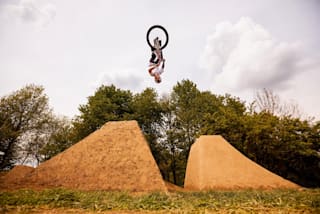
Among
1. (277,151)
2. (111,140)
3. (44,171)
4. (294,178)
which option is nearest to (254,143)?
(277,151)

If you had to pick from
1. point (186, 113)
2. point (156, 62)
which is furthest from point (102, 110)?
point (156, 62)

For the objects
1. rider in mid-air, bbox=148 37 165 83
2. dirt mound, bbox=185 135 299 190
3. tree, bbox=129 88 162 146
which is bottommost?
dirt mound, bbox=185 135 299 190

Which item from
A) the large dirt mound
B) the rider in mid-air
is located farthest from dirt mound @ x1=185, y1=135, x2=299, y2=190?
the rider in mid-air

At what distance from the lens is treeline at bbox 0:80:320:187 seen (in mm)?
20109

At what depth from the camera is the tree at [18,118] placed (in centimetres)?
2242

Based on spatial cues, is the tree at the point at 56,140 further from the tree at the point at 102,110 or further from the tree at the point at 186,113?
the tree at the point at 186,113

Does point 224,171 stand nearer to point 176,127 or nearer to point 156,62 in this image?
point 156,62

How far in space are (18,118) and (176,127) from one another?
15951 millimetres

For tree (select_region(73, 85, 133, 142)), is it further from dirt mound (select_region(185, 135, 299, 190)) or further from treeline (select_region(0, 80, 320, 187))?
dirt mound (select_region(185, 135, 299, 190))

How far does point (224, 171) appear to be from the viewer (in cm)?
1342

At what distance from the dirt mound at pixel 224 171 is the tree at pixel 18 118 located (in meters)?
16.7

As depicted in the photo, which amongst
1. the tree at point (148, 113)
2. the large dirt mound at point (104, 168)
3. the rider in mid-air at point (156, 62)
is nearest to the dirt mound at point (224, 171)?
the large dirt mound at point (104, 168)

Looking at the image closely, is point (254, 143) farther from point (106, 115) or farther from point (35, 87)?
point (35, 87)

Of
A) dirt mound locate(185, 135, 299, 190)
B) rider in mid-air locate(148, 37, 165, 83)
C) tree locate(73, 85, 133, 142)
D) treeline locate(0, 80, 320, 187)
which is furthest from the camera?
tree locate(73, 85, 133, 142)
